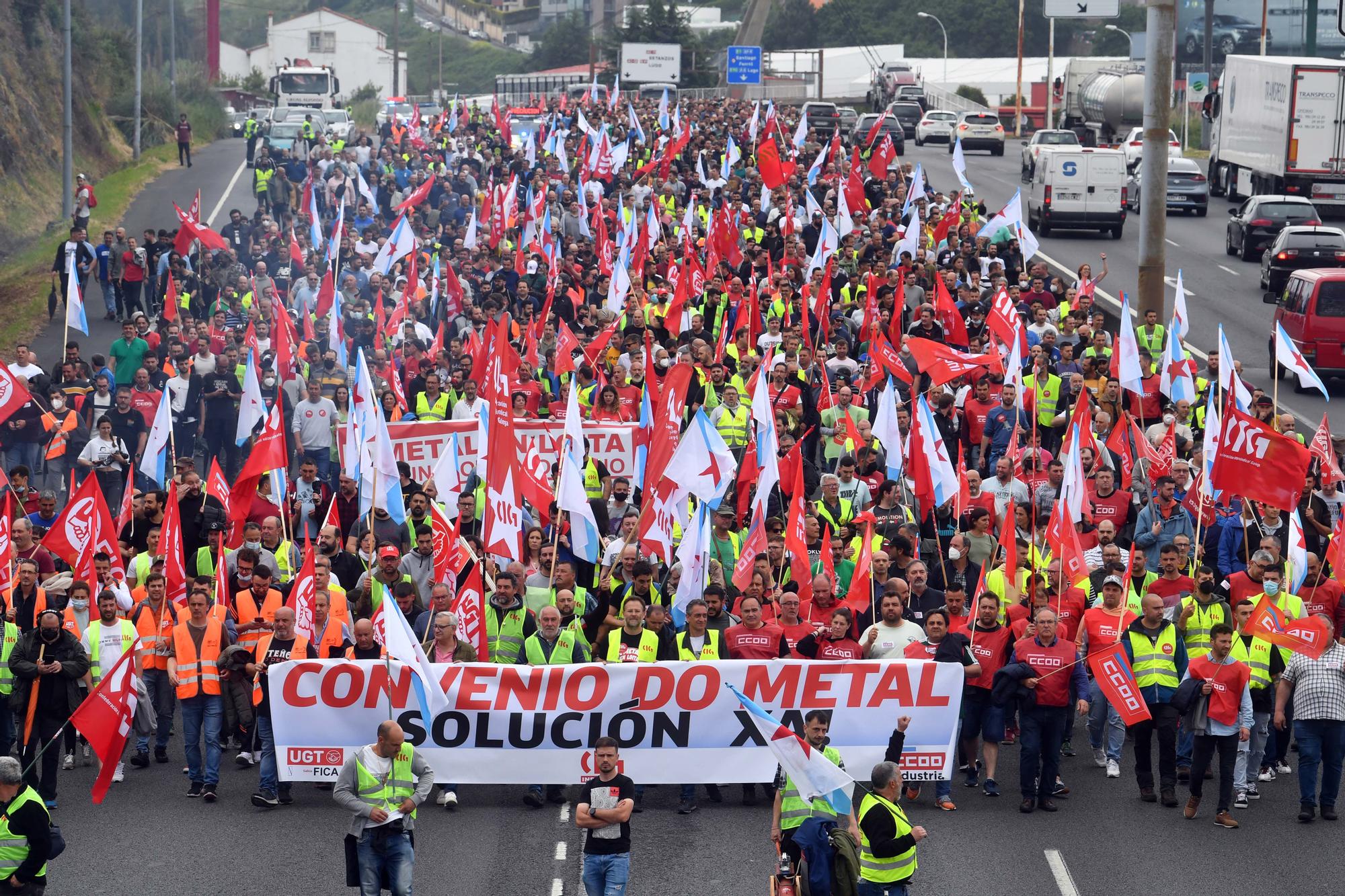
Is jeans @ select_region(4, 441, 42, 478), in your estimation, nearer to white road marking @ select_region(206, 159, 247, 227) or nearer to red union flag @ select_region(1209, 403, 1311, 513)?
red union flag @ select_region(1209, 403, 1311, 513)

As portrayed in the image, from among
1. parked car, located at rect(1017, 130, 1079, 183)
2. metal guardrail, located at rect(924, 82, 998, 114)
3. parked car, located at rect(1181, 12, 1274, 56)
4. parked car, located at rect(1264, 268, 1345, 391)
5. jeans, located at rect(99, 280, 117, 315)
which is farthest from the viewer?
parked car, located at rect(1181, 12, 1274, 56)

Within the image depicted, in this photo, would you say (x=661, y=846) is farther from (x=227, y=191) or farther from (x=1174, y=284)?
(x=227, y=191)

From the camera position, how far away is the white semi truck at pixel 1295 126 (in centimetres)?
4322

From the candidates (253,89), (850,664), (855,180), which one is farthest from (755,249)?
(253,89)

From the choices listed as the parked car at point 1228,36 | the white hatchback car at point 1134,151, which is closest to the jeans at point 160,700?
the white hatchback car at point 1134,151

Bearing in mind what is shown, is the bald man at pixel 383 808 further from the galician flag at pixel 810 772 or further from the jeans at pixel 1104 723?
the jeans at pixel 1104 723

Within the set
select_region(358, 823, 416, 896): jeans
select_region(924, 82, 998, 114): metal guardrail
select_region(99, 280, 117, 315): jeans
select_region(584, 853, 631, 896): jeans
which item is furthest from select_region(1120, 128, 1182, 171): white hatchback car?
select_region(358, 823, 416, 896): jeans

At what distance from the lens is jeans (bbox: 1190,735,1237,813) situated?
1288 cm

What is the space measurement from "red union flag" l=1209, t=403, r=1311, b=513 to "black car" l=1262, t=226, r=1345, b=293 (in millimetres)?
20027

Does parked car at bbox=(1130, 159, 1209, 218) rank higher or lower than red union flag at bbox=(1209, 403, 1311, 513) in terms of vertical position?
higher

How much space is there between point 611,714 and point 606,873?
2.67m

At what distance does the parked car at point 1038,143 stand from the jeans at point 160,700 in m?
43.2

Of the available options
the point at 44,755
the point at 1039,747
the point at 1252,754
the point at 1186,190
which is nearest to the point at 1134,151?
the point at 1186,190

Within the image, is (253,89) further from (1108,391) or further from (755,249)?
(1108,391)
